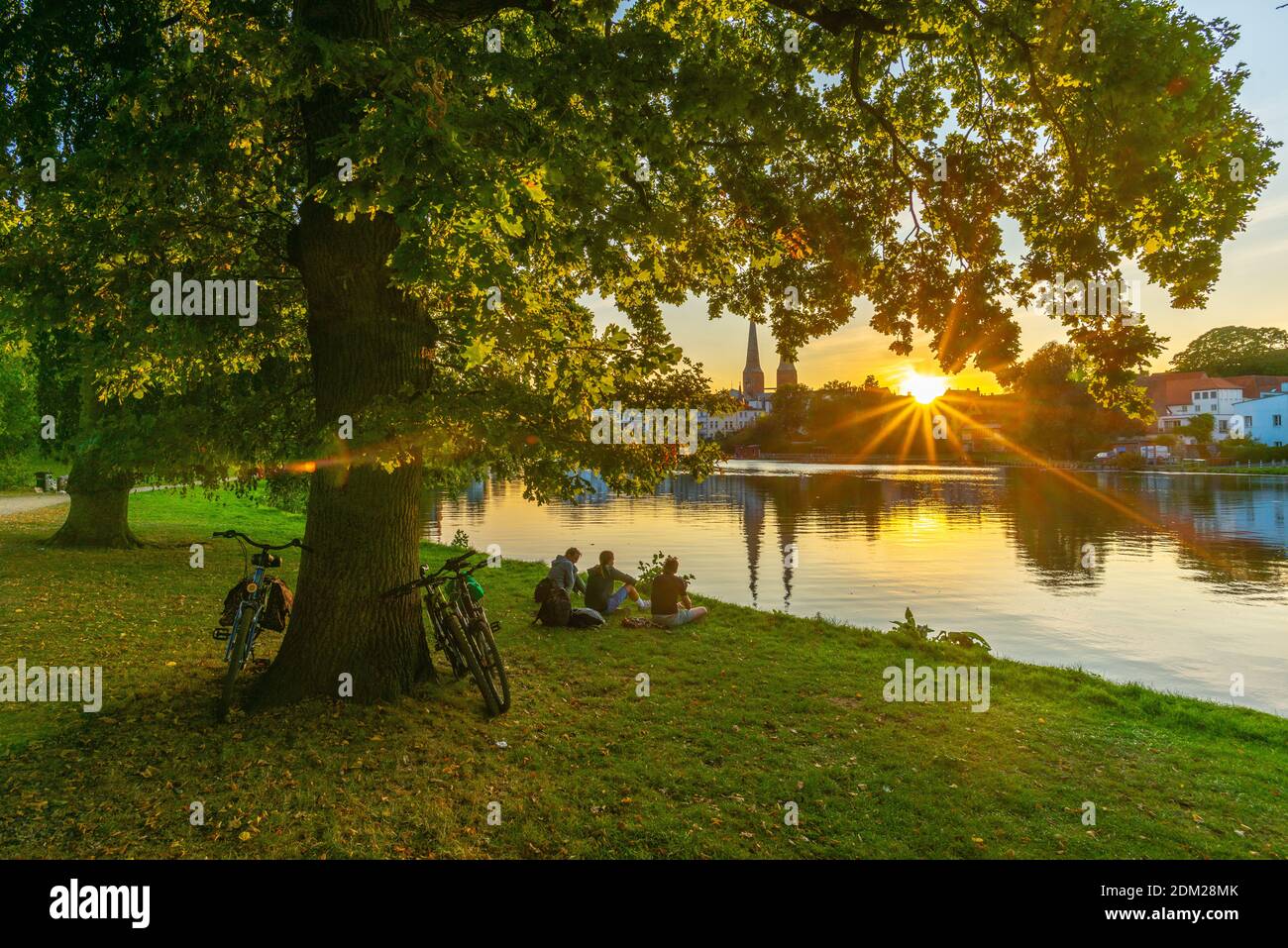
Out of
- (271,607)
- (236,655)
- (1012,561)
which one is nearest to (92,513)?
(271,607)

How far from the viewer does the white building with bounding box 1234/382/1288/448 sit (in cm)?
10488

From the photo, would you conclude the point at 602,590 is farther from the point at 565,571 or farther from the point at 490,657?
the point at 490,657

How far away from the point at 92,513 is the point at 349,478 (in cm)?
1576

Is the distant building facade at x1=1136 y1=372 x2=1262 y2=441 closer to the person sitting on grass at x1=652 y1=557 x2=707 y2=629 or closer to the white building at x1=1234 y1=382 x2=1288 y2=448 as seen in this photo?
the white building at x1=1234 y1=382 x2=1288 y2=448

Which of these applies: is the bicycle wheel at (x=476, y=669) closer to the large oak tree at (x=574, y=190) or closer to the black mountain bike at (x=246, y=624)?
the large oak tree at (x=574, y=190)

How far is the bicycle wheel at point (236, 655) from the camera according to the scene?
707 cm

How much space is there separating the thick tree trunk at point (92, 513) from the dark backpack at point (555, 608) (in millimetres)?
12820

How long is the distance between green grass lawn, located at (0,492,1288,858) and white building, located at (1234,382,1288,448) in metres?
123

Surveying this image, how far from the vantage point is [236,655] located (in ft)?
23.8
